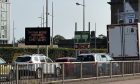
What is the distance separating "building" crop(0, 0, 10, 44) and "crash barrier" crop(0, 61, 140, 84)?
9330 centimetres

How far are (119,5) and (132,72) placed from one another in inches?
3068

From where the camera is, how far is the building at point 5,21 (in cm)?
12181

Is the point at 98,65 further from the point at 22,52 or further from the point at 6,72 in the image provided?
the point at 22,52

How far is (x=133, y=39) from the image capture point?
32.8 metres

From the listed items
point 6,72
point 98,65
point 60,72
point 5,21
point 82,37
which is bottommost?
point 60,72

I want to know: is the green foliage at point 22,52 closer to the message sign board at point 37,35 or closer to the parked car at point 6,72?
the message sign board at point 37,35

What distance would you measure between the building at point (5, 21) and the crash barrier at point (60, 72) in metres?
93.3

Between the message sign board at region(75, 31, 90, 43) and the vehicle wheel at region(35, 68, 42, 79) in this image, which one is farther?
the message sign board at region(75, 31, 90, 43)

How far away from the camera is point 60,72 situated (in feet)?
74.6

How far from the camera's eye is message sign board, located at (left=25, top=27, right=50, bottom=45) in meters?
41.3

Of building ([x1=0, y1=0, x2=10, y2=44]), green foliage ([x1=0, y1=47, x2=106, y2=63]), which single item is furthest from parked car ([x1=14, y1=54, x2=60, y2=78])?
building ([x1=0, y1=0, x2=10, y2=44])

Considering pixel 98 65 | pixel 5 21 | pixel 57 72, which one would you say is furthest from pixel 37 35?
pixel 5 21

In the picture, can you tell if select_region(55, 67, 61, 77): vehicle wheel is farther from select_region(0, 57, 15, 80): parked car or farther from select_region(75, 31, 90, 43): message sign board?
select_region(75, 31, 90, 43): message sign board

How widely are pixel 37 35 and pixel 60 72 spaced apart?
19.1 metres
